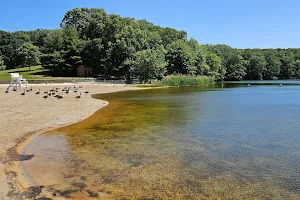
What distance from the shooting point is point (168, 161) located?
883 cm

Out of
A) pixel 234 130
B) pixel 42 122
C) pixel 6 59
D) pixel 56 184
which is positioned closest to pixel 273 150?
pixel 234 130

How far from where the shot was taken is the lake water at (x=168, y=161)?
→ 663 centimetres

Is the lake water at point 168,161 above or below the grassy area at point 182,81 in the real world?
below

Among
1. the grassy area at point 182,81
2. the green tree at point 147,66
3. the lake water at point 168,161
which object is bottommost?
the lake water at point 168,161

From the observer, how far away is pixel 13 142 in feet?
34.4

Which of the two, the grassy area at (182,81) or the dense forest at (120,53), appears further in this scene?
the dense forest at (120,53)

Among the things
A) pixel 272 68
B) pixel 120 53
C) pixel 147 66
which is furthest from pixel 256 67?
pixel 120 53

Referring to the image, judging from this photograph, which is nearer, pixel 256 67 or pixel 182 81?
pixel 182 81

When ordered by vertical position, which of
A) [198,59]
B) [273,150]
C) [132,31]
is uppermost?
[132,31]

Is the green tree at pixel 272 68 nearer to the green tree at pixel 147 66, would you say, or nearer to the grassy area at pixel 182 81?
the grassy area at pixel 182 81

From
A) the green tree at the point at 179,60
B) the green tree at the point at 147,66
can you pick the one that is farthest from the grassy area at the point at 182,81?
the green tree at the point at 179,60

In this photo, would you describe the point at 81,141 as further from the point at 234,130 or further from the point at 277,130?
the point at 277,130

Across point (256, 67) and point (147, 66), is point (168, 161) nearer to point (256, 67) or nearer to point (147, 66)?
point (147, 66)

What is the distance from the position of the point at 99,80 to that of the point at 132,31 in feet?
51.1
